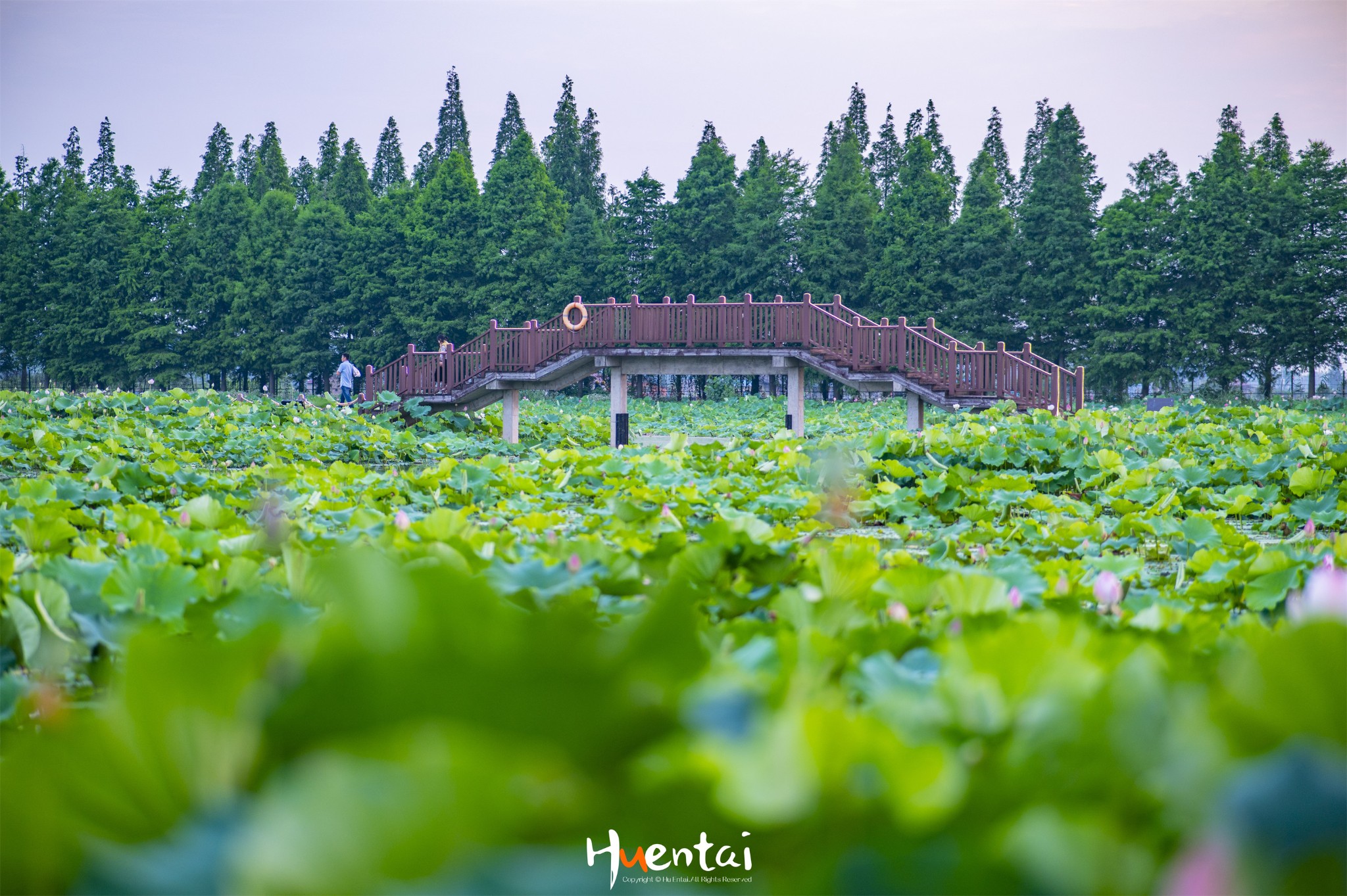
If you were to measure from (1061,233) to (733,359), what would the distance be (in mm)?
21094

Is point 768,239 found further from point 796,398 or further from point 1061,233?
point 796,398

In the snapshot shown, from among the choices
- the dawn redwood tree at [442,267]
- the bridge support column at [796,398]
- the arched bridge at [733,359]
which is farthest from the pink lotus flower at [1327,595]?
the dawn redwood tree at [442,267]

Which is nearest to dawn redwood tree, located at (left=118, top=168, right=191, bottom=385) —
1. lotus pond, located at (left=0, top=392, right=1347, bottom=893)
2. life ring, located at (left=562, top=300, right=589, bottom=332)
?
life ring, located at (left=562, top=300, right=589, bottom=332)

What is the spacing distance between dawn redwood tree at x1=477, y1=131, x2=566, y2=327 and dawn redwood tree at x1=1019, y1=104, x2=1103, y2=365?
17.2 metres

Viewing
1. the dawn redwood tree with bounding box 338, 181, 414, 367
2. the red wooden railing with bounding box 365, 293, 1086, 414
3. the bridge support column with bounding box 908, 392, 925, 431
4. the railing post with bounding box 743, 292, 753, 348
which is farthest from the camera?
the dawn redwood tree with bounding box 338, 181, 414, 367

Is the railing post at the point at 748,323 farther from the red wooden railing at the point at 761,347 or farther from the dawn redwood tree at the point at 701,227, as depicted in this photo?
the dawn redwood tree at the point at 701,227

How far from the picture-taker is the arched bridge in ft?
51.1

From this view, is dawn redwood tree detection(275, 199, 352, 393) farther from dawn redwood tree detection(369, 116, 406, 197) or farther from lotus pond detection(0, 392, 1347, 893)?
lotus pond detection(0, 392, 1347, 893)

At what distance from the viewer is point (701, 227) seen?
127 ft

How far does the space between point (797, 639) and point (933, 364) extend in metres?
15.3

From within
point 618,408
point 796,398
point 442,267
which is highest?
point 442,267

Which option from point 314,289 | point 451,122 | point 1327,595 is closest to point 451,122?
point 451,122

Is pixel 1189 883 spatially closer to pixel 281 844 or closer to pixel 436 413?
pixel 281 844

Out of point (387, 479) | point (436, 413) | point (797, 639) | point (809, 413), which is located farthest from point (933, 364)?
point (797, 639)
